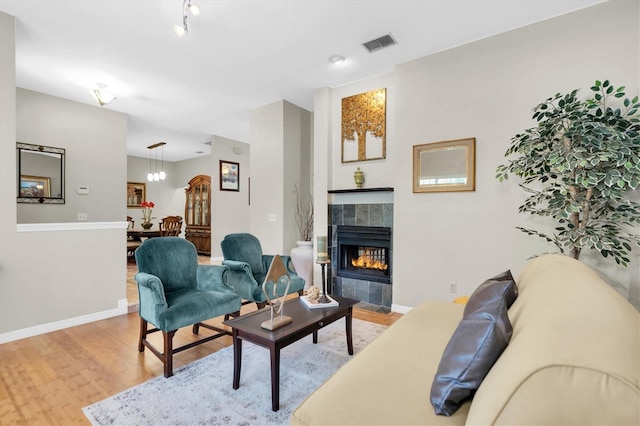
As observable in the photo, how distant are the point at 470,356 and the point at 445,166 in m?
2.57

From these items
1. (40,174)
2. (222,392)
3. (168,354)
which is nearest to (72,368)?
(168,354)

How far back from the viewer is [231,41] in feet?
9.96

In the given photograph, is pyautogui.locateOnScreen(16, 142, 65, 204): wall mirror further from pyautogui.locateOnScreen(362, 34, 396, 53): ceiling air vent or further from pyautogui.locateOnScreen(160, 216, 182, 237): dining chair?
pyautogui.locateOnScreen(362, 34, 396, 53): ceiling air vent

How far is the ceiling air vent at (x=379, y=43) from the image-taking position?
300 centimetres

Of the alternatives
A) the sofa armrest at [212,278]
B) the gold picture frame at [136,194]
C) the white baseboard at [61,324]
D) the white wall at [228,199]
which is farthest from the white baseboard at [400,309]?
the gold picture frame at [136,194]

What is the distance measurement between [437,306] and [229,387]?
1.56 metres

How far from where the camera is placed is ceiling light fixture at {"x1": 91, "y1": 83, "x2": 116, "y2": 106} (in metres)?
3.93

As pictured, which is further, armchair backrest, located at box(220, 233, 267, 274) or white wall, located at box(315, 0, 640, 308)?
armchair backrest, located at box(220, 233, 267, 274)

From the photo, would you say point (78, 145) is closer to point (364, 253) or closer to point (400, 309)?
point (364, 253)

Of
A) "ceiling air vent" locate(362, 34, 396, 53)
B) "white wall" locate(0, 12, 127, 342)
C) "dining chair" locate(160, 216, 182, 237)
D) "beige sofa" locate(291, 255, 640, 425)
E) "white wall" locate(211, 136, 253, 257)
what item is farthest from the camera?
"dining chair" locate(160, 216, 182, 237)

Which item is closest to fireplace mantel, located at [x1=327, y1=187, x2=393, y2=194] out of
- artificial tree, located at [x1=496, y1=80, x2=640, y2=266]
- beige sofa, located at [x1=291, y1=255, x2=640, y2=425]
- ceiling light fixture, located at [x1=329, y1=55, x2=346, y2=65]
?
artificial tree, located at [x1=496, y1=80, x2=640, y2=266]

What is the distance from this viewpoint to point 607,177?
1.98m

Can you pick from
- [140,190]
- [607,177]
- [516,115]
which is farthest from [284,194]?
[140,190]

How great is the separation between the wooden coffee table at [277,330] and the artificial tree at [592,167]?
5.84ft
